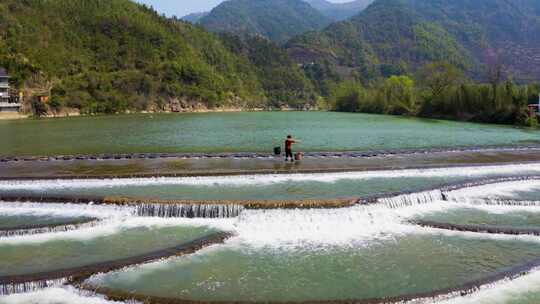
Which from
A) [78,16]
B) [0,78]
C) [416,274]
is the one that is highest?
[78,16]

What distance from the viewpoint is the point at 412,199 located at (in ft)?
68.4

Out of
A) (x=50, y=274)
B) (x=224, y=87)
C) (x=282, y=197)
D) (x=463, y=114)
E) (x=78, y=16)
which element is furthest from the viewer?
(x=224, y=87)

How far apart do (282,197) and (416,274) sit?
26.6 feet

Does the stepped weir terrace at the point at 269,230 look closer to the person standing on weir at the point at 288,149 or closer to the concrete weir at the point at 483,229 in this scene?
the concrete weir at the point at 483,229

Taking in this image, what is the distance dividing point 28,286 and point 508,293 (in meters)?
12.3

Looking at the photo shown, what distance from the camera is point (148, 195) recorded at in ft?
69.4

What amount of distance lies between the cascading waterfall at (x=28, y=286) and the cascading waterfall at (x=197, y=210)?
21.2 feet

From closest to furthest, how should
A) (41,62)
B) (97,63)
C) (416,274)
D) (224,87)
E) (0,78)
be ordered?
1. (416,274)
2. (0,78)
3. (41,62)
4. (97,63)
5. (224,87)

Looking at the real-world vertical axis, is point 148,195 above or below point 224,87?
below

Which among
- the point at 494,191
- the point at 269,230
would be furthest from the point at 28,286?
the point at 494,191

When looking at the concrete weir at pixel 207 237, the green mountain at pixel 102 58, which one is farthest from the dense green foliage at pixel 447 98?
the green mountain at pixel 102 58

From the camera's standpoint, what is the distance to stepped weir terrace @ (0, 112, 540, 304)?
12625 mm

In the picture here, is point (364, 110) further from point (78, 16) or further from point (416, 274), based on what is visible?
point (416, 274)

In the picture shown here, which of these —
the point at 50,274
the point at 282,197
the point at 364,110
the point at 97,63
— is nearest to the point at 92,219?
the point at 50,274
